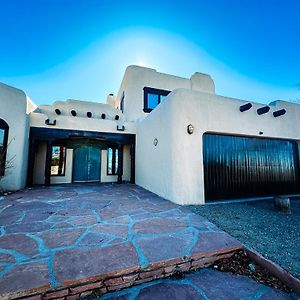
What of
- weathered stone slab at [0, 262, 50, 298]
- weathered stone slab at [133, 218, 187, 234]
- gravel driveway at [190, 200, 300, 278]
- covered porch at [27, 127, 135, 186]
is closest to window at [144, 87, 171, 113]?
covered porch at [27, 127, 135, 186]

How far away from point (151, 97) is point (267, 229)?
858cm

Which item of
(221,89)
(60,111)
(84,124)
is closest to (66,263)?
(84,124)

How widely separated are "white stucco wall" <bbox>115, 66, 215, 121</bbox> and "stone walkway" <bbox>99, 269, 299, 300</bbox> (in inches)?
331

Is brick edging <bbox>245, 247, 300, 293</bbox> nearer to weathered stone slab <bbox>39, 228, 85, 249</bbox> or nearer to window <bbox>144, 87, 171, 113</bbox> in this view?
weathered stone slab <bbox>39, 228, 85, 249</bbox>

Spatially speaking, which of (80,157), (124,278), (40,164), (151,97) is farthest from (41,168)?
(124,278)

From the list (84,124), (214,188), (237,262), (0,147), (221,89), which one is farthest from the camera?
(221,89)

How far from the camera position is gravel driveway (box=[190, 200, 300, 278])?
80.8 inches

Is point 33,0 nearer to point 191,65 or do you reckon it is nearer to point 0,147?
point 0,147

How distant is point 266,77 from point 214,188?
12.5m

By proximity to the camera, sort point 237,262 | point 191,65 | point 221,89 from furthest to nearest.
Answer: point 221,89
point 191,65
point 237,262

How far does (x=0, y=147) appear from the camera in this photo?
19.8 feet

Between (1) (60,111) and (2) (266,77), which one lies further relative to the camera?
(2) (266,77)

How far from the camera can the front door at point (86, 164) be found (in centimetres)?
945

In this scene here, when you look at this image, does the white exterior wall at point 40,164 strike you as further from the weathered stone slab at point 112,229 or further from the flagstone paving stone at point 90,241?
the weathered stone slab at point 112,229
